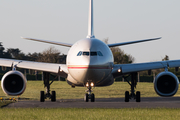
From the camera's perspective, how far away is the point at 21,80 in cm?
2044

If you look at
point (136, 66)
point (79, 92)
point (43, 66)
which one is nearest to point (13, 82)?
point (43, 66)

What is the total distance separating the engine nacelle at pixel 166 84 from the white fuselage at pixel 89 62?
9.64 ft

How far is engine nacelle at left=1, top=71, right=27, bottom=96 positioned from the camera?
65.8 feet

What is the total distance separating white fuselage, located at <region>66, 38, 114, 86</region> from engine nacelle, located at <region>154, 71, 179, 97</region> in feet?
9.64

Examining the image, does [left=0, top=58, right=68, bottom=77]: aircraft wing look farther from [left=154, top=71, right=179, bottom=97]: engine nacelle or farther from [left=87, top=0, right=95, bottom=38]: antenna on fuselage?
[left=154, top=71, right=179, bottom=97]: engine nacelle

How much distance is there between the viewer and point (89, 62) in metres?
18.1

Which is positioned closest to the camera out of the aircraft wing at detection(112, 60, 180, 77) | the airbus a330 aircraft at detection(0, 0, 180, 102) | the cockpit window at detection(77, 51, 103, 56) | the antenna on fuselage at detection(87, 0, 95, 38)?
the airbus a330 aircraft at detection(0, 0, 180, 102)

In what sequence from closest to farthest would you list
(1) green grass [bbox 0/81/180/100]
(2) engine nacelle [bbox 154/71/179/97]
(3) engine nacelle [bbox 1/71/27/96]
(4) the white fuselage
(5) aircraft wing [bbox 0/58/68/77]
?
(4) the white fuselage
(2) engine nacelle [bbox 154/71/179/97]
(3) engine nacelle [bbox 1/71/27/96]
(5) aircraft wing [bbox 0/58/68/77]
(1) green grass [bbox 0/81/180/100]

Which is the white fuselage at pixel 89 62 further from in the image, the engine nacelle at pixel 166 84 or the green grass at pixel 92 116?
the green grass at pixel 92 116

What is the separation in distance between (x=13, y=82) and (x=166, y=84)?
915 cm

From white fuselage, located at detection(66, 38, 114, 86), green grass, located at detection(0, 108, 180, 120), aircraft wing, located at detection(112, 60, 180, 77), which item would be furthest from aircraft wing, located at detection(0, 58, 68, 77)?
green grass, located at detection(0, 108, 180, 120)

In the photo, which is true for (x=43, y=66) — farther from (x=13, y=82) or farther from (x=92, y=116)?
(x=92, y=116)

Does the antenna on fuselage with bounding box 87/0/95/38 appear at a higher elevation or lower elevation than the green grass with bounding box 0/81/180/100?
higher

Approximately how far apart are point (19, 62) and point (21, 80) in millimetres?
2150
